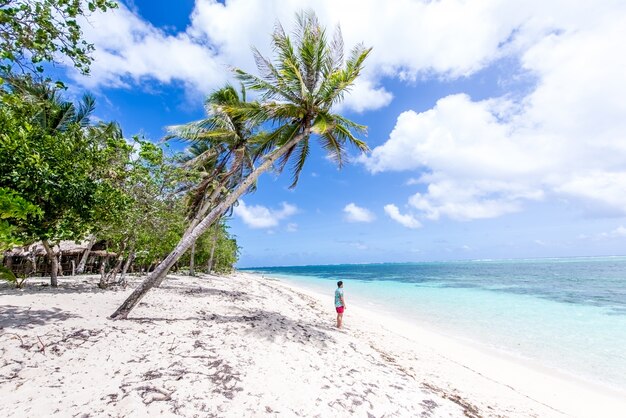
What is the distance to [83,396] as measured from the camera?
338cm

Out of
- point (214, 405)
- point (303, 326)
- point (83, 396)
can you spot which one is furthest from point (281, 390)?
point (303, 326)

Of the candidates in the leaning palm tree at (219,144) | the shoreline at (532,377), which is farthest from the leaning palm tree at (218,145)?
the shoreline at (532,377)

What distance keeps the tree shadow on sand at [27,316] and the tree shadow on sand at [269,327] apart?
1300mm

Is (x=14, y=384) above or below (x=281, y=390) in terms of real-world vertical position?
above

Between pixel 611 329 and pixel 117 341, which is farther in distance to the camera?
pixel 611 329

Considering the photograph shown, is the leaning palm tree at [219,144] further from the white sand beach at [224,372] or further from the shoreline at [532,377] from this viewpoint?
the shoreline at [532,377]

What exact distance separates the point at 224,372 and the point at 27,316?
4.39m

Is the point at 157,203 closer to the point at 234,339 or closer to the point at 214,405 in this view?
the point at 234,339

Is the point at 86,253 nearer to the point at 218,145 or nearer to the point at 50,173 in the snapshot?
the point at 218,145

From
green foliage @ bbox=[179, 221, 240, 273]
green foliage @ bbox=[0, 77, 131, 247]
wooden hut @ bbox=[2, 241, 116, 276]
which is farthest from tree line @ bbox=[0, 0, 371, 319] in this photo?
green foliage @ bbox=[179, 221, 240, 273]

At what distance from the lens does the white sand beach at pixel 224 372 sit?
3.48 m

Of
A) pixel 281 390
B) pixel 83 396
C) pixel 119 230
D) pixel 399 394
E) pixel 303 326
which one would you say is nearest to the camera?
pixel 83 396

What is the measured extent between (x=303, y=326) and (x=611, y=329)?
44.4ft

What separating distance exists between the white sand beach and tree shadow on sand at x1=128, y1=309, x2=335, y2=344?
31mm
